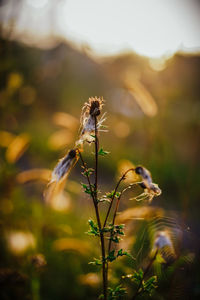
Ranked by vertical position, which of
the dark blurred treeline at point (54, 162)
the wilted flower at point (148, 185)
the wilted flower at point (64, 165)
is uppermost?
the dark blurred treeline at point (54, 162)

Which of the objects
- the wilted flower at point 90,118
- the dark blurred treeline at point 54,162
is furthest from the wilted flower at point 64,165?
the dark blurred treeline at point 54,162

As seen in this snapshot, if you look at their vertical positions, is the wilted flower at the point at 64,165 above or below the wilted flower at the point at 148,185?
above

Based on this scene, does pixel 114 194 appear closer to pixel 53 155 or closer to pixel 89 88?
pixel 53 155

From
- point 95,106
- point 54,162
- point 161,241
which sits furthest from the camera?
point 54,162

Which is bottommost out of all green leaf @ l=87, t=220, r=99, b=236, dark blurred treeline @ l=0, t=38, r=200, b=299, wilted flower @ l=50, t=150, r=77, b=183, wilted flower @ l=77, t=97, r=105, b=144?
green leaf @ l=87, t=220, r=99, b=236

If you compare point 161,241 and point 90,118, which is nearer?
point 90,118

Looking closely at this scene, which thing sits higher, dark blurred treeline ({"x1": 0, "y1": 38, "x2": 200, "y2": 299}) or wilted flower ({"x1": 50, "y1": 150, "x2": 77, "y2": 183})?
dark blurred treeline ({"x1": 0, "y1": 38, "x2": 200, "y2": 299})

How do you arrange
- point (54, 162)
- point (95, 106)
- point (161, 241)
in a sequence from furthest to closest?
point (54, 162) < point (161, 241) < point (95, 106)

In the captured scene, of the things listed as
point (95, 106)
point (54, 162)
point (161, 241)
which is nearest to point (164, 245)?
point (161, 241)

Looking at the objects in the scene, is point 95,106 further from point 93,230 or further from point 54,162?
point 54,162

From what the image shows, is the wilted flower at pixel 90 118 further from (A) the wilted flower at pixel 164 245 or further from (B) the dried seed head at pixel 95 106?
(A) the wilted flower at pixel 164 245

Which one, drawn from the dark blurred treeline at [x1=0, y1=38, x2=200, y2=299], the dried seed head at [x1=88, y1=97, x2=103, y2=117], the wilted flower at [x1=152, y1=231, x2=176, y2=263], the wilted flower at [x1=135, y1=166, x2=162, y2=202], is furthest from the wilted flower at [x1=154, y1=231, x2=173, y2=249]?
the dried seed head at [x1=88, y1=97, x2=103, y2=117]

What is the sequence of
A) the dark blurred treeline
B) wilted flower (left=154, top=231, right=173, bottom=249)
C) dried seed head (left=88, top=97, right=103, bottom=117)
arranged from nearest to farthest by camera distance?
dried seed head (left=88, top=97, right=103, bottom=117)
wilted flower (left=154, top=231, right=173, bottom=249)
the dark blurred treeline

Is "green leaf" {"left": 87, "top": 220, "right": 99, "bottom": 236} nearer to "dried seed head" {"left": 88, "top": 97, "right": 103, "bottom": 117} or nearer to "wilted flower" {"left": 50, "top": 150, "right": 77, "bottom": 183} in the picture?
"wilted flower" {"left": 50, "top": 150, "right": 77, "bottom": 183}
